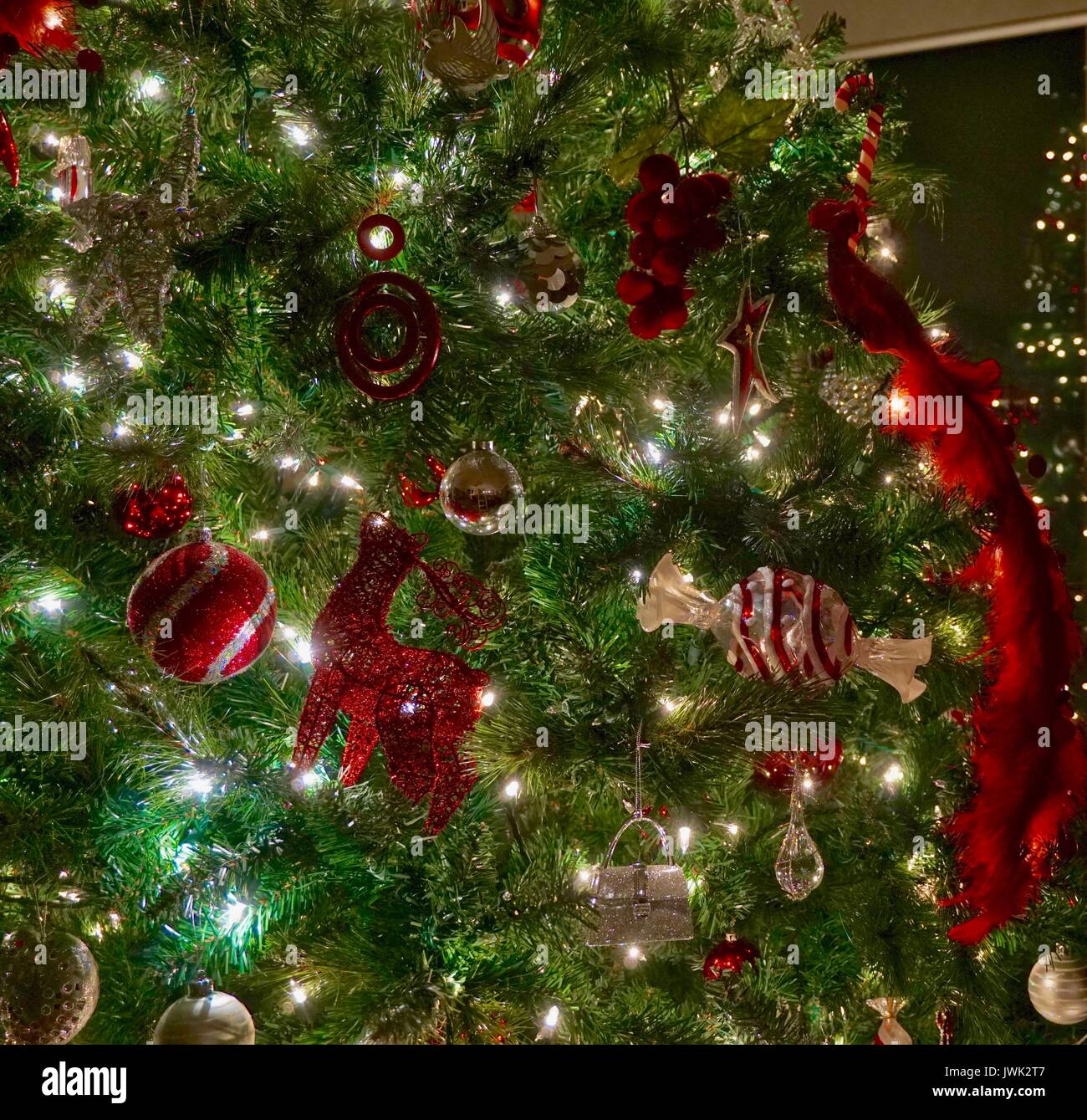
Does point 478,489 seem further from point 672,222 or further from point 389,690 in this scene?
point 672,222

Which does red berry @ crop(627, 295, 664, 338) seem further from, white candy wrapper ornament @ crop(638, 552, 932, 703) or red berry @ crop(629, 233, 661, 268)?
white candy wrapper ornament @ crop(638, 552, 932, 703)

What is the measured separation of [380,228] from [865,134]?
0.54m

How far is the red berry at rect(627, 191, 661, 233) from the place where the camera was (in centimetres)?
101

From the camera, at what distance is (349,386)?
1039mm

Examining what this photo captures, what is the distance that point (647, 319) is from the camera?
1.02 meters

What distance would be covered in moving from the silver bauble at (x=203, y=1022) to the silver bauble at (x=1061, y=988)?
872mm

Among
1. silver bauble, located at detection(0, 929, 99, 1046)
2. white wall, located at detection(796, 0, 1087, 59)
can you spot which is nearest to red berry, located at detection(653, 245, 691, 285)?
silver bauble, located at detection(0, 929, 99, 1046)

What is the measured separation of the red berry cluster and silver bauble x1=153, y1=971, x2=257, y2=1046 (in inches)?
28.6

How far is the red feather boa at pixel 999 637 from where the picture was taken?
108cm

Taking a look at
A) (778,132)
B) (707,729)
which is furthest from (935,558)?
(778,132)

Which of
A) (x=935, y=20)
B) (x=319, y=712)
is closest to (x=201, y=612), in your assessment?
(x=319, y=712)

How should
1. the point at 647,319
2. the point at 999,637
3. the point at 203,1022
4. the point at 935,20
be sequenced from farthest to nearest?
1. the point at 935,20
2. the point at 999,637
3. the point at 647,319
4. the point at 203,1022

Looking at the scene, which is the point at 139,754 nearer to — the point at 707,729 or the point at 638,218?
the point at 707,729
